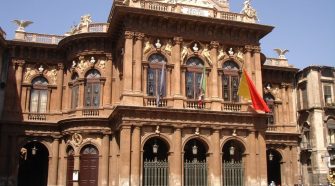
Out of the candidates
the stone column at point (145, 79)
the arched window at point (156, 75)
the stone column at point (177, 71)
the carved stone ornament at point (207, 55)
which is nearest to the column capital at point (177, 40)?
the stone column at point (177, 71)

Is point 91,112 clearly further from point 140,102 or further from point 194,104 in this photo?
point 194,104

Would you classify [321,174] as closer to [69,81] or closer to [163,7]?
[163,7]

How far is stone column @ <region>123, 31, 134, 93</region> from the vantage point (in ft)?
85.1

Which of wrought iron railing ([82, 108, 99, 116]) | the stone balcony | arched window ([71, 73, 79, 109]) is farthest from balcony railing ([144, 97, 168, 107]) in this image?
the stone balcony

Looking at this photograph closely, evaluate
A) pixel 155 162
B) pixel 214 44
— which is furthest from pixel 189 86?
pixel 155 162

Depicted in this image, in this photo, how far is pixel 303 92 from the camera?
37.0 m

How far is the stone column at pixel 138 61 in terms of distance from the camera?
86.3 ft

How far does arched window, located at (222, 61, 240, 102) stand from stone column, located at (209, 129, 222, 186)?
3.05 metres

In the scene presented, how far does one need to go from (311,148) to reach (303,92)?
4.97m

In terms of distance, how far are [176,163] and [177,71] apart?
19.4 feet

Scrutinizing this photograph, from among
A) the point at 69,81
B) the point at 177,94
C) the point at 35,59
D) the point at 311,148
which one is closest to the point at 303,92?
the point at 311,148

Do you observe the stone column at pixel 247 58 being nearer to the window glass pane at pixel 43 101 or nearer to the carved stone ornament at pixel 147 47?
the carved stone ornament at pixel 147 47

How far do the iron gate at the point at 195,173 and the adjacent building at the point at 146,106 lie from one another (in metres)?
0.07

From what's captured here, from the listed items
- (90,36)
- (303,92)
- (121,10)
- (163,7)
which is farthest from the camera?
(303,92)
